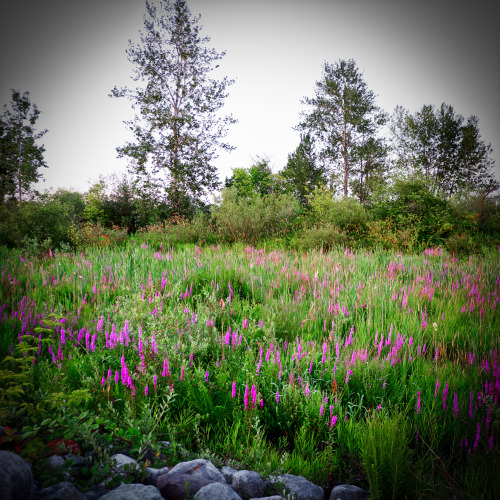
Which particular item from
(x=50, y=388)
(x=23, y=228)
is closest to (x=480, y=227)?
(x=50, y=388)

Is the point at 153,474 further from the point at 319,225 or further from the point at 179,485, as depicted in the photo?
the point at 319,225

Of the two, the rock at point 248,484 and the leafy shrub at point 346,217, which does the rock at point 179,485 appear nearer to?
the rock at point 248,484

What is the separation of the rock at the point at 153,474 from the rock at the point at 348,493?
0.82 m

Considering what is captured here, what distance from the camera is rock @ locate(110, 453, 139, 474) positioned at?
1221 mm

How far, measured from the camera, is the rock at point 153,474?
126cm

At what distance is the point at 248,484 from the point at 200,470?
0.77ft

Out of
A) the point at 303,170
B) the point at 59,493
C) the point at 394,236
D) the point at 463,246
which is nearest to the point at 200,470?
the point at 59,493

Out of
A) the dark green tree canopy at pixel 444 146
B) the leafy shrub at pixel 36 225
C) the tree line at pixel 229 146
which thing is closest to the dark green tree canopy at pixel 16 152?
the tree line at pixel 229 146

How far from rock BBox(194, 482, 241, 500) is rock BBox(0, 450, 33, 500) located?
60cm

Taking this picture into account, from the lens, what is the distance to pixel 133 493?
1.07 m

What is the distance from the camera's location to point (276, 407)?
1886mm

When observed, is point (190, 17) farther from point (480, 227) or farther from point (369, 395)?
point (369, 395)

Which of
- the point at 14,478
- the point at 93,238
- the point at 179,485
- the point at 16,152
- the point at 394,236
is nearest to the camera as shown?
the point at 14,478

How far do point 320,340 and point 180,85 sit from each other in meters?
20.3
